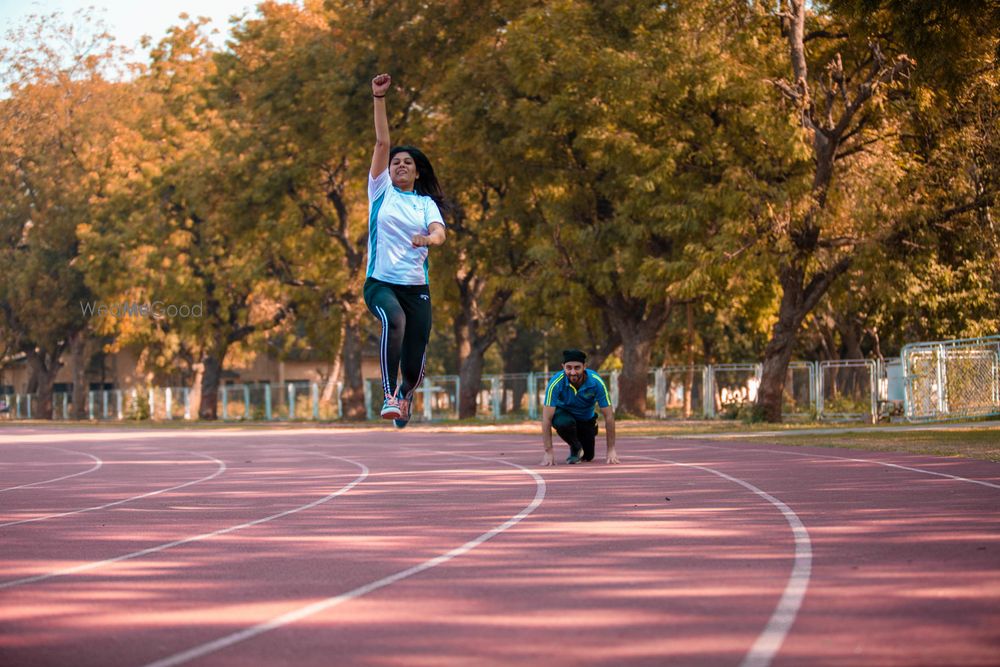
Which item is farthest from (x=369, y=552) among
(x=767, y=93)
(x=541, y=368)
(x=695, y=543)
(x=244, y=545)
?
(x=541, y=368)

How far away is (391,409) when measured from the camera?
9.60 meters

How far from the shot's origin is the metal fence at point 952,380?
90.7ft

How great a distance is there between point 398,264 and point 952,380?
2128 cm

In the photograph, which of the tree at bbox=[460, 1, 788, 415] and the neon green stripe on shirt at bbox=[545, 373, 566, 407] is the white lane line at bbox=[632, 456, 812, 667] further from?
the tree at bbox=[460, 1, 788, 415]

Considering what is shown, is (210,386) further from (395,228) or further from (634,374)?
(395,228)

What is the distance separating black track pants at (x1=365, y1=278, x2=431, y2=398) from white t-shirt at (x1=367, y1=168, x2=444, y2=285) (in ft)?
0.27

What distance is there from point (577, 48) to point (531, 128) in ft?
8.75

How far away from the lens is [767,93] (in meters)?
28.7

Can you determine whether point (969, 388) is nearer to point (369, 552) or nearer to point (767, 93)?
point (767, 93)

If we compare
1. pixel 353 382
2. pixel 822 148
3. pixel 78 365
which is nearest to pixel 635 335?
pixel 822 148

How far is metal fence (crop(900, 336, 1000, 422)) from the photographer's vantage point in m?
27.6

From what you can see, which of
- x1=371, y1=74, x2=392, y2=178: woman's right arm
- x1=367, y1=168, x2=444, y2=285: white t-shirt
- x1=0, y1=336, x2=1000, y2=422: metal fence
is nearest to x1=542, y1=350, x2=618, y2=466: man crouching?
x1=367, y1=168, x2=444, y2=285: white t-shirt

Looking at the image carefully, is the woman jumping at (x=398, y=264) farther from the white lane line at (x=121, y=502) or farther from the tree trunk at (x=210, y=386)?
the tree trunk at (x=210, y=386)

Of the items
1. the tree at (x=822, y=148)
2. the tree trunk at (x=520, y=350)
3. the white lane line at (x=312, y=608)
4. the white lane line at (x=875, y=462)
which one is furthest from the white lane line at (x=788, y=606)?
the tree trunk at (x=520, y=350)
